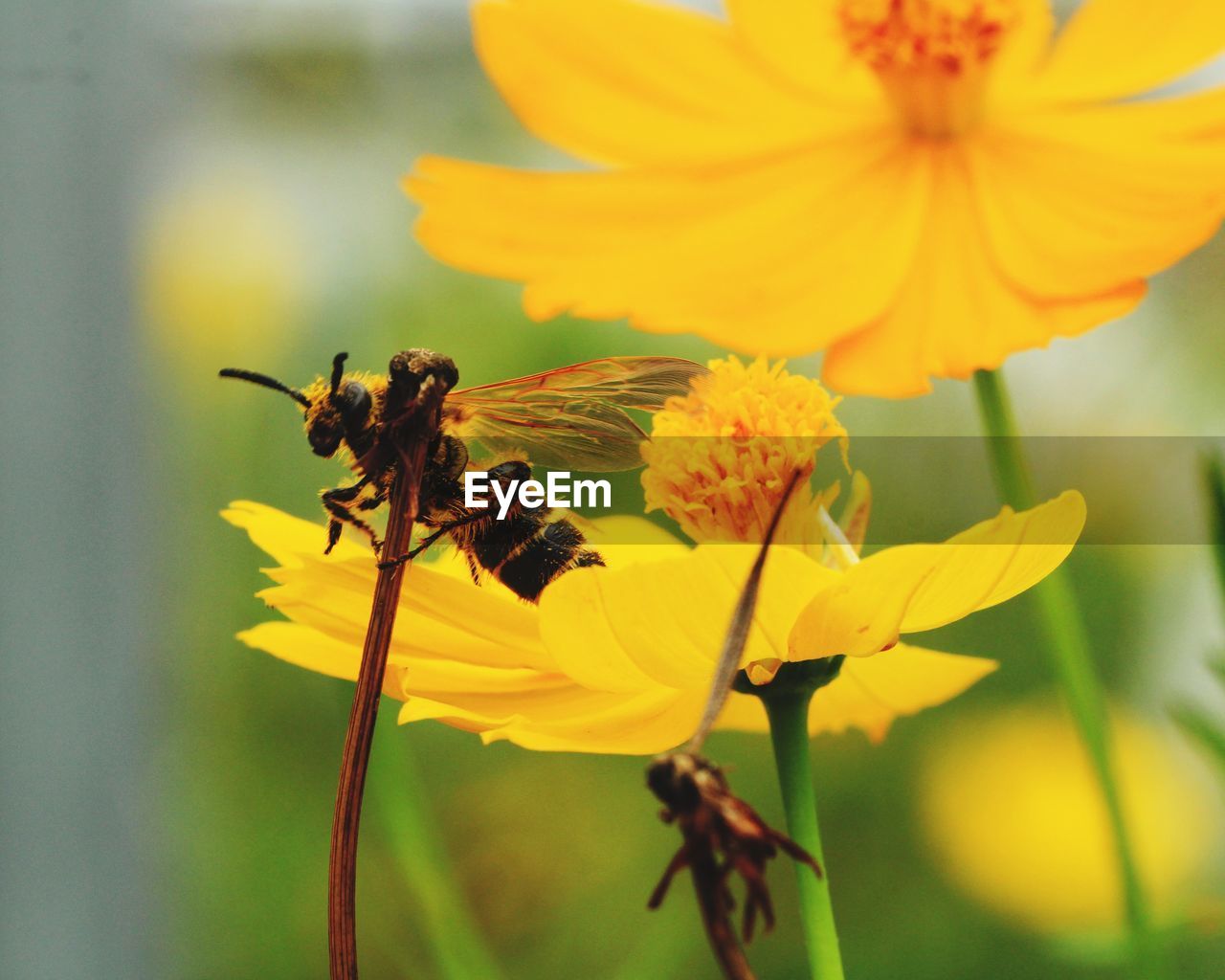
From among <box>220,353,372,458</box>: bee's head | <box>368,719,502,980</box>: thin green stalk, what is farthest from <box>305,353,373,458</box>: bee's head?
<box>368,719,502,980</box>: thin green stalk

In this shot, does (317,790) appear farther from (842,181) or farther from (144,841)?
(842,181)

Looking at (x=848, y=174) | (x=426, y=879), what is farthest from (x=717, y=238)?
(x=426, y=879)

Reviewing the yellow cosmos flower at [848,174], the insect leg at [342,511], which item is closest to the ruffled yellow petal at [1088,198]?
the yellow cosmos flower at [848,174]

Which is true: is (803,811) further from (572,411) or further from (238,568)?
(238,568)

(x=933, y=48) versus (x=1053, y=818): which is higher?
(x=933, y=48)

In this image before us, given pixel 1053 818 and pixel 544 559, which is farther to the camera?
pixel 1053 818

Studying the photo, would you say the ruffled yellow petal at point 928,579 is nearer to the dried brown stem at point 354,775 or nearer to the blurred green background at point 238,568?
the dried brown stem at point 354,775
